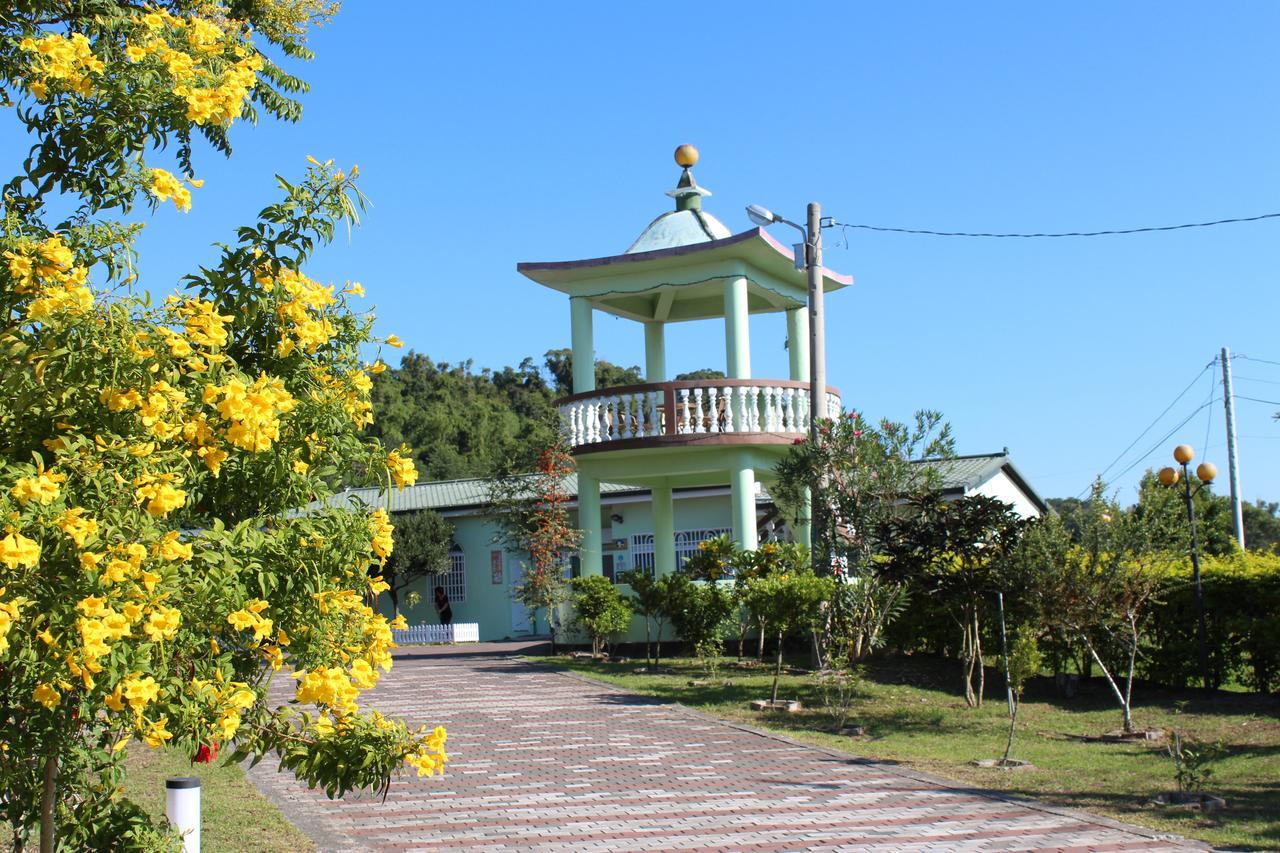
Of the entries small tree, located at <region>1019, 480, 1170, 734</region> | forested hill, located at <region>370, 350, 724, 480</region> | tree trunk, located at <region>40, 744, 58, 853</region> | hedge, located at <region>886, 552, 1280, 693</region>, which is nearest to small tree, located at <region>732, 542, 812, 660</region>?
hedge, located at <region>886, 552, 1280, 693</region>

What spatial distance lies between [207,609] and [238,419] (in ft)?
2.15

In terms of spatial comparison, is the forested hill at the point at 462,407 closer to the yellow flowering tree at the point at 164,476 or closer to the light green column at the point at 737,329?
the light green column at the point at 737,329

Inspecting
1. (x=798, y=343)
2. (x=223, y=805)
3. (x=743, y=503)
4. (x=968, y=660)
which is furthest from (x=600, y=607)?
(x=223, y=805)

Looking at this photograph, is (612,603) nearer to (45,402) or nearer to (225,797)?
(225,797)

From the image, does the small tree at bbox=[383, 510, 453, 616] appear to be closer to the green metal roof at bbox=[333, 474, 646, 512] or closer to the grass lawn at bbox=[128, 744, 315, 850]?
the green metal roof at bbox=[333, 474, 646, 512]

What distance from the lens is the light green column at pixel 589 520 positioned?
21547 mm

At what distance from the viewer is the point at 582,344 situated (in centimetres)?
2112

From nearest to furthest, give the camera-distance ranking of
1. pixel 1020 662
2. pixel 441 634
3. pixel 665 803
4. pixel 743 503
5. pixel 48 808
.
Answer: pixel 48 808
pixel 665 803
pixel 1020 662
pixel 743 503
pixel 441 634

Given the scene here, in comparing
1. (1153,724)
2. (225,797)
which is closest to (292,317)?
(225,797)

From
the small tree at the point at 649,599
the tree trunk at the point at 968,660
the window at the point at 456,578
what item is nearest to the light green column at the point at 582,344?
the small tree at the point at 649,599

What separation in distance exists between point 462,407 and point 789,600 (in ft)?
144

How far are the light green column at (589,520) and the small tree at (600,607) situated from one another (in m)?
1.11

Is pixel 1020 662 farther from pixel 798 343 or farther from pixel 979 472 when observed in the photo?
pixel 979 472

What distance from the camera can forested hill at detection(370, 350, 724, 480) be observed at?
50.1 meters
